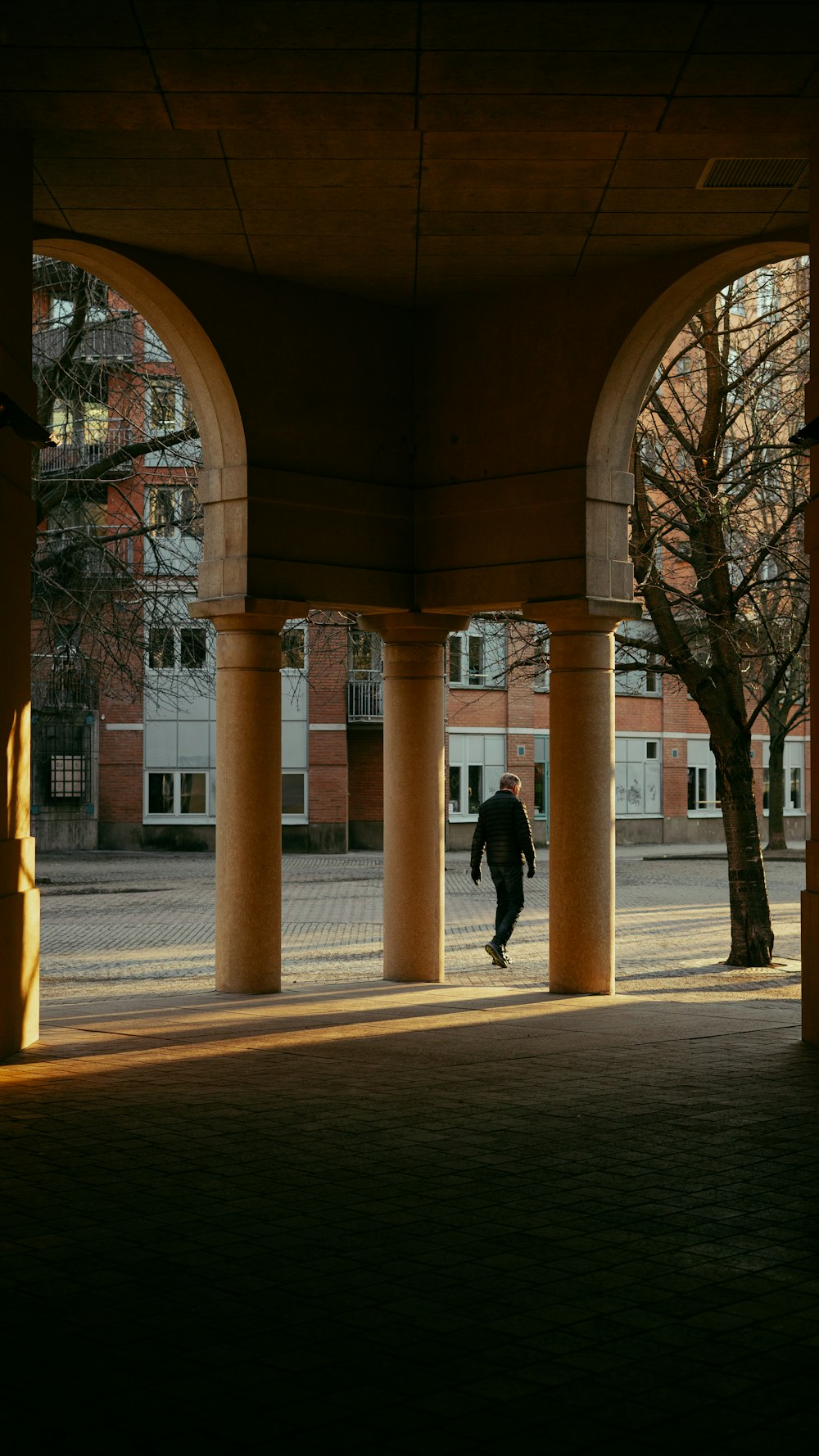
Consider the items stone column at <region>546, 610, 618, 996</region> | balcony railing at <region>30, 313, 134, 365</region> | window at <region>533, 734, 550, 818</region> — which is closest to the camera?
stone column at <region>546, 610, 618, 996</region>

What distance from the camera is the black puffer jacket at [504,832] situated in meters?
16.1

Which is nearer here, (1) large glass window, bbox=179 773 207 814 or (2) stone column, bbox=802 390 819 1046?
(2) stone column, bbox=802 390 819 1046

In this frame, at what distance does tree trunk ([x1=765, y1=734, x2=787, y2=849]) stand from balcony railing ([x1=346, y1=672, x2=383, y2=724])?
12.1 metres

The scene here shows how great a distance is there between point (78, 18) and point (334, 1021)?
634 centimetres

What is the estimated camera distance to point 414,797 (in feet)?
46.3

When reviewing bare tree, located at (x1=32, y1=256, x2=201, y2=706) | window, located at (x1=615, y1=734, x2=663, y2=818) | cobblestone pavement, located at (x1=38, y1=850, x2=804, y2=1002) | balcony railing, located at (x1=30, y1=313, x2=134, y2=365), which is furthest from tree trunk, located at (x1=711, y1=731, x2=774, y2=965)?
window, located at (x1=615, y1=734, x2=663, y2=818)

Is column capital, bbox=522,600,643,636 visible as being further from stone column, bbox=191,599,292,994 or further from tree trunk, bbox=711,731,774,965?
tree trunk, bbox=711,731,774,965

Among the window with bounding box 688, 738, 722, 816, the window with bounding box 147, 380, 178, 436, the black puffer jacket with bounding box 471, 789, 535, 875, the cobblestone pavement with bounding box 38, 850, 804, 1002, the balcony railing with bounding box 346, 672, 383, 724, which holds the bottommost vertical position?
the cobblestone pavement with bounding box 38, 850, 804, 1002

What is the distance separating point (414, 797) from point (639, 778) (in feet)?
126

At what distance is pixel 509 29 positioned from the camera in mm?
7730

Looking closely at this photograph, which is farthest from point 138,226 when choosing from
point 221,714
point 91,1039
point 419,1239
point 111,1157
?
point 419,1239

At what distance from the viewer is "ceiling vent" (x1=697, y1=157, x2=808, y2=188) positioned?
9797 millimetres

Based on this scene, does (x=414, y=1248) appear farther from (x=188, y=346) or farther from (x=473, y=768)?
(x=473, y=768)

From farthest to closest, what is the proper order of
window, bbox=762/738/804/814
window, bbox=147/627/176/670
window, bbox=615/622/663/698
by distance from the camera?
window, bbox=762/738/804/814 < window, bbox=147/627/176/670 < window, bbox=615/622/663/698
